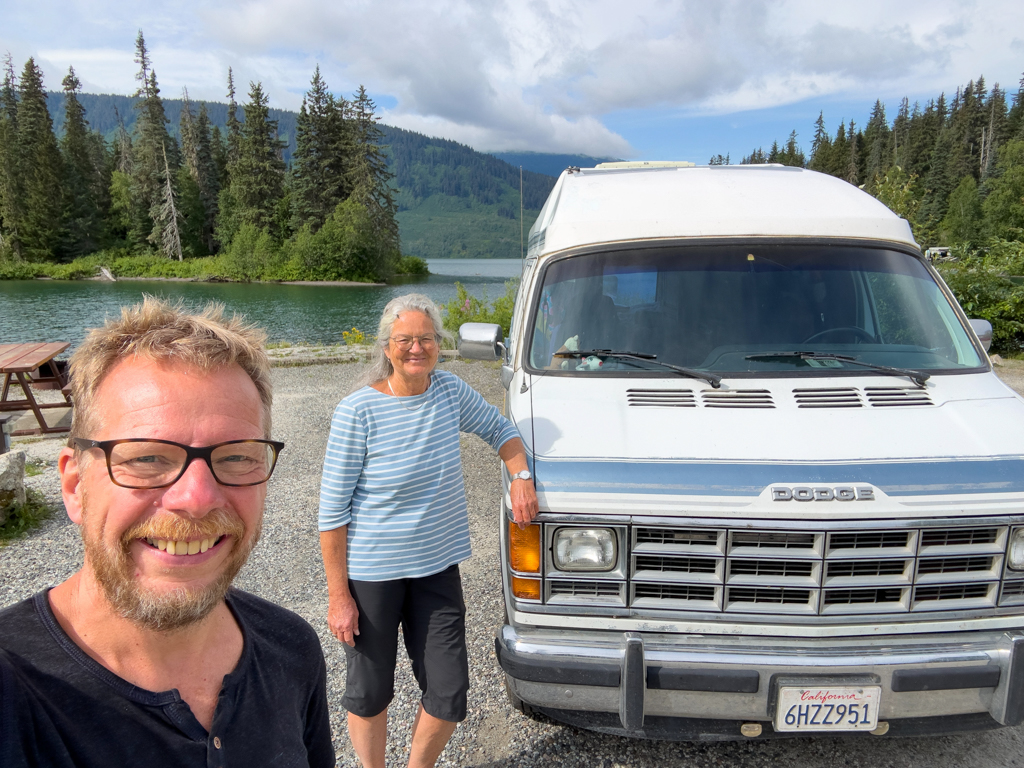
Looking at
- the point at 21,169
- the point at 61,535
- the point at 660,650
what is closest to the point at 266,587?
the point at 61,535

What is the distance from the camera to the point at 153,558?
1.17m

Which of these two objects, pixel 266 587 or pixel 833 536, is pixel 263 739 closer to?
pixel 833 536

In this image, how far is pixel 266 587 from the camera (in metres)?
4.82

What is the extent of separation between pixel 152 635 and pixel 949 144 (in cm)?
10767

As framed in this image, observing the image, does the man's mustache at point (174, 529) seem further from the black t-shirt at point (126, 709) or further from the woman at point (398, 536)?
the woman at point (398, 536)

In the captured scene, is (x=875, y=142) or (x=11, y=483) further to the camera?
(x=875, y=142)

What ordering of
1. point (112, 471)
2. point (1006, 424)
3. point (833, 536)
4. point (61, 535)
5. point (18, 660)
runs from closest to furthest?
point (18, 660) < point (112, 471) < point (833, 536) < point (1006, 424) < point (61, 535)

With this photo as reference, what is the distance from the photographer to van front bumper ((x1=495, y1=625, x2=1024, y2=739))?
253cm

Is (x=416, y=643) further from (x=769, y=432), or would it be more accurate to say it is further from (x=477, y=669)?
(x=769, y=432)

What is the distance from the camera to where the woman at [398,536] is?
266 cm

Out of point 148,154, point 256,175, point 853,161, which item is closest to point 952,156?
point 853,161

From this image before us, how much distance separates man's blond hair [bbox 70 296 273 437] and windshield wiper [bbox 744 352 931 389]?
2805 mm

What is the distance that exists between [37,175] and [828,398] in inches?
3244

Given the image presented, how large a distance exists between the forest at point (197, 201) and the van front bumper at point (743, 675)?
58.3m
